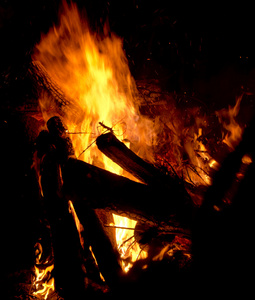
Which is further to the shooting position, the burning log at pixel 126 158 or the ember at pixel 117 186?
the burning log at pixel 126 158

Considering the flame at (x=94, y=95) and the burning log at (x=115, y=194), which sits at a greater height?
the flame at (x=94, y=95)

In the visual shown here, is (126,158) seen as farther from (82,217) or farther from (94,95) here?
(94,95)

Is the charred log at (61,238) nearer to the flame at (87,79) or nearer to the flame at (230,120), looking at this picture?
the flame at (87,79)

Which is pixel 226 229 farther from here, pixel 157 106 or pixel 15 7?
pixel 15 7

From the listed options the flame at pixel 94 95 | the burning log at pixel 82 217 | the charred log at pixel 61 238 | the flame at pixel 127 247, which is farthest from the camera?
the flame at pixel 94 95

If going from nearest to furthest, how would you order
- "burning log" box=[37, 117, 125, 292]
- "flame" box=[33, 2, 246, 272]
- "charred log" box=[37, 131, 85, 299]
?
"charred log" box=[37, 131, 85, 299] → "burning log" box=[37, 117, 125, 292] → "flame" box=[33, 2, 246, 272]

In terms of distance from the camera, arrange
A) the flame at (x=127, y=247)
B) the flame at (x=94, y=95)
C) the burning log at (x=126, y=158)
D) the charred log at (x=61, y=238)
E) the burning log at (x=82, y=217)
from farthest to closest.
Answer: the flame at (x=94, y=95), the flame at (x=127, y=247), the burning log at (x=126, y=158), the burning log at (x=82, y=217), the charred log at (x=61, y=238)

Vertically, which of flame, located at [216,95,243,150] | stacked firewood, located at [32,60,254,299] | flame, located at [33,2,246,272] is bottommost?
stacked firewood, located at [32,60,254,299]

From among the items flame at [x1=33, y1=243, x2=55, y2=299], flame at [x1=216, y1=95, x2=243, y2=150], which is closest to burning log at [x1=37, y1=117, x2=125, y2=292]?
flame at [x1=33, y1=243, x2=55, y2=299]

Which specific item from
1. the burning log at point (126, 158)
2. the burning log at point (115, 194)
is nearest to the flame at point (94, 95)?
the burning log at point (126, 158)

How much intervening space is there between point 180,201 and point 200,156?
1588mm

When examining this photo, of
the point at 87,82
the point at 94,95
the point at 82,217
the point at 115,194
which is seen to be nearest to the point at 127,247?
the point at 82,217

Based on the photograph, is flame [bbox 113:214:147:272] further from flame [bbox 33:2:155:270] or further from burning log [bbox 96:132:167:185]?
flame [bbox 33:2:155:270]

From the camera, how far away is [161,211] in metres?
1.62
